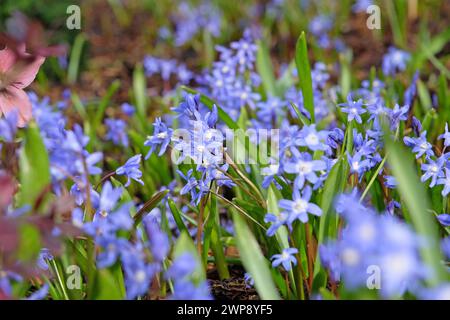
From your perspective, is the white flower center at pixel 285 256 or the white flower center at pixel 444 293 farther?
the white flower center at pixel 285 256

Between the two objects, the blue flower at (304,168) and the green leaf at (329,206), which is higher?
the blue flower at (304,168)

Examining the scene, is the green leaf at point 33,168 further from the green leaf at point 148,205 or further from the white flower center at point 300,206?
the white flower center at point 300,206

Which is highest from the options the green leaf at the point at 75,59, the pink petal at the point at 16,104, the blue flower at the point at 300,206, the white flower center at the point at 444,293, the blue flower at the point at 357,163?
the green leaf at the point at 75,59

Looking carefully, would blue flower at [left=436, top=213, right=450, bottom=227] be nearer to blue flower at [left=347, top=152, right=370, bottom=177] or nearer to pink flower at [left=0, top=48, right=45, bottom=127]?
blue flower at [left=347, top=152, right=370, bottom=177]

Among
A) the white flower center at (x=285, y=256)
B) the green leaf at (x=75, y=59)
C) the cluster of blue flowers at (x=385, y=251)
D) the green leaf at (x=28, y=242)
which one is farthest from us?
the green leaf at (x=75, y=59)

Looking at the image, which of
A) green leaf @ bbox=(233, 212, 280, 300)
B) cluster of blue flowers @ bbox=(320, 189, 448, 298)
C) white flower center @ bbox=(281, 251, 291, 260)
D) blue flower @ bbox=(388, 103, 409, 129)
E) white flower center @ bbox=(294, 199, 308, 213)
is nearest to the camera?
cluster of blue flowers @ bbox=(320, 189, 448, 298)

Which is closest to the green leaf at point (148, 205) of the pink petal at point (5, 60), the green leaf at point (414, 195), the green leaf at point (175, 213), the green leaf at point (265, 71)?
the green leaf at point (175, 213)

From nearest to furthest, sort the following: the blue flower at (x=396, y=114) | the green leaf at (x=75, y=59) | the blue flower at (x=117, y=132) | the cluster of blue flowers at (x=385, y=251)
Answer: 1. the cluster of blue flowers at (x=385, y=251)
2. the blue flower at (x=396, y=114)
3. the blue flower at (x=117, y=132)
4. the green leaf at (x=75, y=59)

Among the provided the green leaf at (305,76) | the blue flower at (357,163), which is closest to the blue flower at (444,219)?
the blue flower at (357,163)

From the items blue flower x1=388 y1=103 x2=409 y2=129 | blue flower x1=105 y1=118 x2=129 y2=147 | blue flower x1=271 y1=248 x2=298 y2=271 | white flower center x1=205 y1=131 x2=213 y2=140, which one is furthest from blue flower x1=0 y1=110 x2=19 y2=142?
blue flower x1=105 y1=118 x2=129 y2=147
